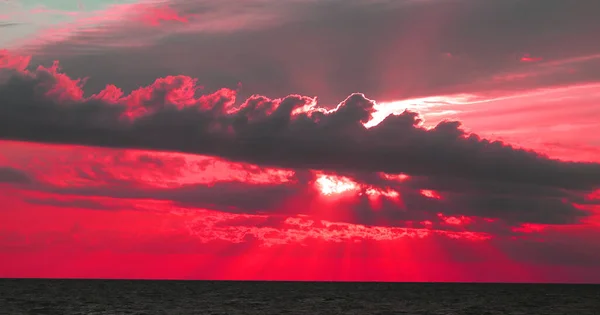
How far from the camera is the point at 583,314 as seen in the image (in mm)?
148500

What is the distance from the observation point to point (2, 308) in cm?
14062

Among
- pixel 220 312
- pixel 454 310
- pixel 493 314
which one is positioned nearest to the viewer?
pixel 220 312

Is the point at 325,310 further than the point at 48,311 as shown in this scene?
Yes

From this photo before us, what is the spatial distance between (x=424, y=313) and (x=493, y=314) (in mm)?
14349

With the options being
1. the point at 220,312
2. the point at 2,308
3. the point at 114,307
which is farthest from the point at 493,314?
the point at 2,308

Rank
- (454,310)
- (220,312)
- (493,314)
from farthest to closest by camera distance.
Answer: (454,310) → (493,314) → (220,312)

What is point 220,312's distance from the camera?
138 metres

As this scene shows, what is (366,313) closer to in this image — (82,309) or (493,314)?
(493,314)

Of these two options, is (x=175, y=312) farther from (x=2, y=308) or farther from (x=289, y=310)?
(x=2, y=308)

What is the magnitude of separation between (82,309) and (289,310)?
43.2 m

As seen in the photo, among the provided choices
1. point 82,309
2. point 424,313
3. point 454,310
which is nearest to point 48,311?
point 82,309

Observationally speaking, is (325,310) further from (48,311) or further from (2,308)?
(2,308)

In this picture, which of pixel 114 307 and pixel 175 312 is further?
pixel 114 307

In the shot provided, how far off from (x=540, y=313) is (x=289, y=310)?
5514 centimetres
